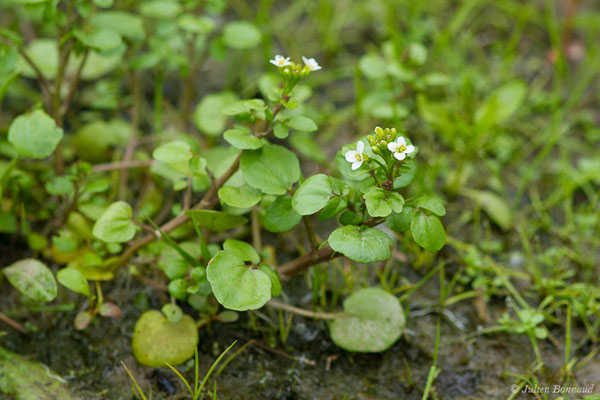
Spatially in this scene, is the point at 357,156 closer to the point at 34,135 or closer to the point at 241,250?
the point at 241,250

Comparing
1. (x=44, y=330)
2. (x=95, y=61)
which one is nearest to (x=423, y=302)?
(x=44, y=330)

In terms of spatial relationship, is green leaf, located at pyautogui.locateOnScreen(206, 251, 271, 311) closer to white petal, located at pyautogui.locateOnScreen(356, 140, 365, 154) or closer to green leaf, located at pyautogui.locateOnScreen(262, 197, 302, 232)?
green leaf, located at pyautogui.locateOnScreen(262, 197, 302, 232)

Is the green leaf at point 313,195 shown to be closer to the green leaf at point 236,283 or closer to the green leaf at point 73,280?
the green leaf at point 236,283

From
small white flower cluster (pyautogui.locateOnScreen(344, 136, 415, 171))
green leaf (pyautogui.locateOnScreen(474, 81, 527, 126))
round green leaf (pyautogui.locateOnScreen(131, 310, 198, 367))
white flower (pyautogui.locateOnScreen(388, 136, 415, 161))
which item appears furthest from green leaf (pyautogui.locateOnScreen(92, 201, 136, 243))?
green leaf (pyautogui.locateOnScreen(474, 81, 527, 126))

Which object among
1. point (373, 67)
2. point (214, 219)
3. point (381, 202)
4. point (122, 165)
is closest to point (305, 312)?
point (214, 219)

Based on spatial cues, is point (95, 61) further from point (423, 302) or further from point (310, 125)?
point (423, 302)

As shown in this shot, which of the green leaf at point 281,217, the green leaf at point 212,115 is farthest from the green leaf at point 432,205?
the green leaf at point 212,115
